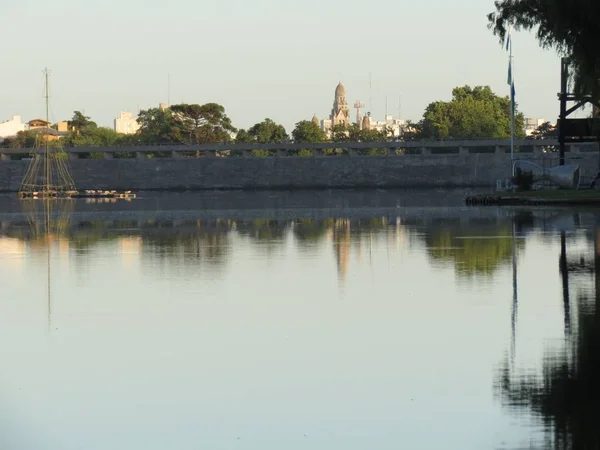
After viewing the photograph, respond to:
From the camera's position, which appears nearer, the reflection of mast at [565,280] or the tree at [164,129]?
the reflection of mast at [565,280]

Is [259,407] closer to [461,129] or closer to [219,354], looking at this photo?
[219,354]

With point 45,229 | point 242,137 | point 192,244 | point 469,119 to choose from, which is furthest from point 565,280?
point 242,137

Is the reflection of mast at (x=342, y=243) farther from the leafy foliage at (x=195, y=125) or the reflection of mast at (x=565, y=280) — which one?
the leafy foliage at (x=195, y=125)

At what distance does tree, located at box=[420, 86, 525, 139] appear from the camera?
520 ft

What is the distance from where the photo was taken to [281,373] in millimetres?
13109

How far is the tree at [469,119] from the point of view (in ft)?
520

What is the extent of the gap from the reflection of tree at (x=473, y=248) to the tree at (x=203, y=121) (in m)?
124

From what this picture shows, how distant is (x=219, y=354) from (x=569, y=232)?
21.3m

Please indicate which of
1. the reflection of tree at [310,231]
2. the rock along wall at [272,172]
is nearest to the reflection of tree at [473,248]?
the reflection of tree at [310,231]

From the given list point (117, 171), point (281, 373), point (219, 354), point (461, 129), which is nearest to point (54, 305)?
point (219, 354)

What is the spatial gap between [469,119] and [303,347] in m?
148

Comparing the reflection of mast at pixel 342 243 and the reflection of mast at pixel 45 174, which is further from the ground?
the reflection of mast at pixel 45 174

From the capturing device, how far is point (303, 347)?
14.8m

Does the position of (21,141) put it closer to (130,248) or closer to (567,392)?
(130,248)
